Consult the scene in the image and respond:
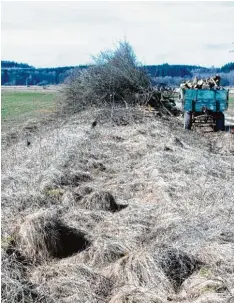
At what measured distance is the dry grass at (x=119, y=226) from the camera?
174 inches

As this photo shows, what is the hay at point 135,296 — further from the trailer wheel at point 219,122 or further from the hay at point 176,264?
the trailer wheel at point 219,122

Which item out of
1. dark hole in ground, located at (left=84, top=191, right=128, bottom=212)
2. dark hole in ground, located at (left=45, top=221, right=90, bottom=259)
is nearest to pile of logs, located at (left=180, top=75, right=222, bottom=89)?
dark hole in ground, located at (left=84, top=191, right=128, bottom=212)

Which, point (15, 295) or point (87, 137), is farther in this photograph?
point (87, 137)

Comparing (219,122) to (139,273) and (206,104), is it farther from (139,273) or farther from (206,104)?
(139,273)

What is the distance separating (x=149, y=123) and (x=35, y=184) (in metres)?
7.81

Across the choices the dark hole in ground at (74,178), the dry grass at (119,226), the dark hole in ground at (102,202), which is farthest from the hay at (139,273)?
the dark hole in ground at (74,178)

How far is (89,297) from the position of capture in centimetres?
429

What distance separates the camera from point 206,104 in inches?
637

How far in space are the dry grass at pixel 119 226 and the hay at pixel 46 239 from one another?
0.01 meters

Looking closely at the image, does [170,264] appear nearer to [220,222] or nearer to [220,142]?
[220,222]

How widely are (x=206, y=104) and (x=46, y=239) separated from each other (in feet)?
38.8

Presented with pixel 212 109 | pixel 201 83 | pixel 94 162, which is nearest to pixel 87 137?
pixel 94 162

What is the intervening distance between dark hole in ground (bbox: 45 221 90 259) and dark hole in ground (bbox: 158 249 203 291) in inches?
42.3

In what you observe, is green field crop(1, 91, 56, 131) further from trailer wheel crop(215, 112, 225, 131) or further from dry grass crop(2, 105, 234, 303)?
dry grass crop(2, 105, 234, 303)
